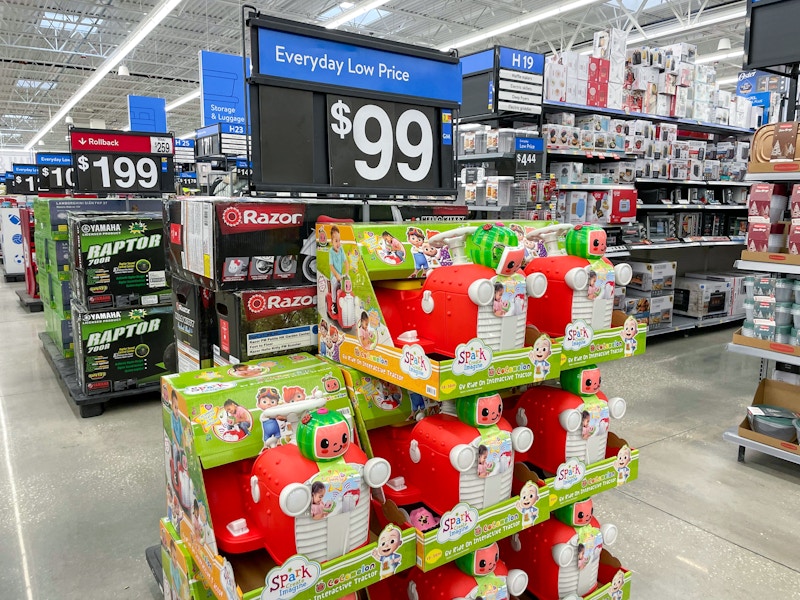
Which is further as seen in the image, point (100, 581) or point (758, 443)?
point (758, 443)

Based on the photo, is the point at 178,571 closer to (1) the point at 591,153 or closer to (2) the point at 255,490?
(2) the point at 255,490

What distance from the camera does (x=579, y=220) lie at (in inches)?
209

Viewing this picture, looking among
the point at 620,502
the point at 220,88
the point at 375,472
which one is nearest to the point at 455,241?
the point at 375,472

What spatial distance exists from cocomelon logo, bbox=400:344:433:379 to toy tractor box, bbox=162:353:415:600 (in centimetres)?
19

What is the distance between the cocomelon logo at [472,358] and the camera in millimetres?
1342

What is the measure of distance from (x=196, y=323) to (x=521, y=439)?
1.06 meters

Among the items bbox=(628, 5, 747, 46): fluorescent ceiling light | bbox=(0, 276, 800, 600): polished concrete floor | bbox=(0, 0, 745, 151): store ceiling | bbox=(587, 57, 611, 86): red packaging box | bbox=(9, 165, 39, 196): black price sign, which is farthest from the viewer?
bbox=(9, 165, 39, 196): black price sign

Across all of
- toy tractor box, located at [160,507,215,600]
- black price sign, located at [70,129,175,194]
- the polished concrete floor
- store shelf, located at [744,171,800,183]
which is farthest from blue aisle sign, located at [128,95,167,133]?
toy tractor box, located at [160,507,215,600]

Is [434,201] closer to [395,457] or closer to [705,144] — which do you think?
[395,457]

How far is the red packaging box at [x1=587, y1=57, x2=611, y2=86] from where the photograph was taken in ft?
17.8

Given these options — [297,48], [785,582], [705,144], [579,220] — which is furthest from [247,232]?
[705,144]

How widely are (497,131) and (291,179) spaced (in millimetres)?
3291

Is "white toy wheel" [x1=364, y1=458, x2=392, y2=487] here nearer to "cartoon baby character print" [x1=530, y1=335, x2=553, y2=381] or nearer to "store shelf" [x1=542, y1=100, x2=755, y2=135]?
"cartoon baby character print" [x1=530, y1=335, x2=553, y2=381]

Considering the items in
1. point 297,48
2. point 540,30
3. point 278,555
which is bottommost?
point 278,555
